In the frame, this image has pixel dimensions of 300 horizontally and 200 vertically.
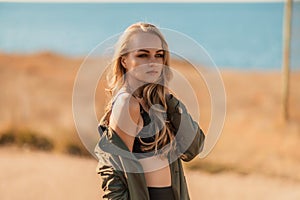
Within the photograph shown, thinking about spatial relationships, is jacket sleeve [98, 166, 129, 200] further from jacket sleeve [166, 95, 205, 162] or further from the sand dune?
the sand dune

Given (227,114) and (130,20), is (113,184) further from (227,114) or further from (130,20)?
(130,20)

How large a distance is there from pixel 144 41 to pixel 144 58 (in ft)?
0.16

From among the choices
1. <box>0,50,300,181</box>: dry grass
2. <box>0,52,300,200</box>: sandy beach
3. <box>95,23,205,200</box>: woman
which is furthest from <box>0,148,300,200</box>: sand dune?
<box>95,23,205,200</box>: woman

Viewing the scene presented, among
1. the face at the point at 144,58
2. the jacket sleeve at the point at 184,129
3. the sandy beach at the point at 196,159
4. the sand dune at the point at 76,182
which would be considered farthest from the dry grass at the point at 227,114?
the face at the point at 144,58

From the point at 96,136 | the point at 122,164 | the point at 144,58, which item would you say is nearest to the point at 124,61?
the point at 144,58

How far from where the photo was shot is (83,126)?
2.03 meters

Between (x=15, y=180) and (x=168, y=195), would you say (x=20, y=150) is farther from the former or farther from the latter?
(x=168, y=195)

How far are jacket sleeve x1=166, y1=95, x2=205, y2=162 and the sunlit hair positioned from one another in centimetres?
2

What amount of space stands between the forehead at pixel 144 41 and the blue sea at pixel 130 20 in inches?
252

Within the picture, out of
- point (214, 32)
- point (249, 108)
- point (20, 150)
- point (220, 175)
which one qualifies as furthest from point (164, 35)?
point (214, 32)

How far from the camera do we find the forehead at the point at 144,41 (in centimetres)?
186

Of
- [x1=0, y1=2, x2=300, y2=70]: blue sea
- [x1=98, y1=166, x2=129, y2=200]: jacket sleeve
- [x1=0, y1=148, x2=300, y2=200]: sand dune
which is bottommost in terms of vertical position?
[x1=0, y1=148, x2=300, y2=200]: sand dune

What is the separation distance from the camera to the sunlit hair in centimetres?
187

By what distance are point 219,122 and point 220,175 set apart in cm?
459
